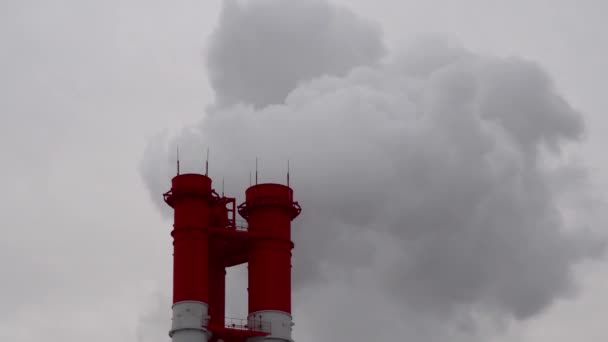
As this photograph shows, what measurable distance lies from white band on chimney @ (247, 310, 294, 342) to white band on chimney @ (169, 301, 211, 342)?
15.7 ft

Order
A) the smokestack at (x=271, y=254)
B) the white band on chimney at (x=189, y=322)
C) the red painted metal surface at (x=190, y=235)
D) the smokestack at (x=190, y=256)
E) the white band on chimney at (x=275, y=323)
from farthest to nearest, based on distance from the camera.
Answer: the smokestack at (x=271, y=254), the white band on chimney at (x=275, y=323), the red painted metal surface at (x=190, y=235), the smokestack at (x=190, y=256), the white band on chimney at (x=189, y=322)

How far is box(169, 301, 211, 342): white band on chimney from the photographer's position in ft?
400

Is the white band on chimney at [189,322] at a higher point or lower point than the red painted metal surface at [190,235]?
lower

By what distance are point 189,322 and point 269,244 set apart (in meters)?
10.9

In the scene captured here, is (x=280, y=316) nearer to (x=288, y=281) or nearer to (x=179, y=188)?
(x=288, y=281)

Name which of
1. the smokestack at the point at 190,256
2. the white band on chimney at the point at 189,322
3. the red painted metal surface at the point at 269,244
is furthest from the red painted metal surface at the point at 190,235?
the red painted metal surface at the point at 269,244

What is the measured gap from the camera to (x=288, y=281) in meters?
128

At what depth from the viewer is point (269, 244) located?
128125mm

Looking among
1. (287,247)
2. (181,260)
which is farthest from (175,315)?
(287,247)

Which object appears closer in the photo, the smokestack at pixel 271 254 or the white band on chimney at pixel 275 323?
the white band on chimney at pixel 275 323

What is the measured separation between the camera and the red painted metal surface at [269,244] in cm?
12625

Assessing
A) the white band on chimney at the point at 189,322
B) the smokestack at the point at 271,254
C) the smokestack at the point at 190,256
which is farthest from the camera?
the smokestack at the point at 271,254

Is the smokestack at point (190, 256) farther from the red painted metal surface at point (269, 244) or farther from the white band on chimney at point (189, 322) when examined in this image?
the red painted metal surface at point (269, 244)

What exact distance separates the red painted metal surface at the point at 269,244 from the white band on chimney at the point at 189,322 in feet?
18.6
